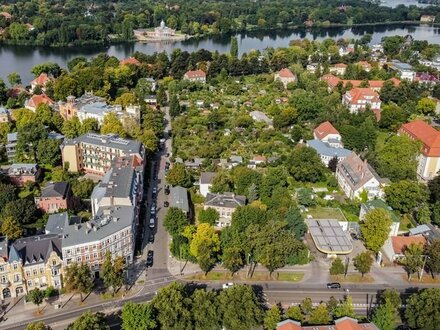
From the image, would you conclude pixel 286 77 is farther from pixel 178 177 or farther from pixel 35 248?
pixel 35 248

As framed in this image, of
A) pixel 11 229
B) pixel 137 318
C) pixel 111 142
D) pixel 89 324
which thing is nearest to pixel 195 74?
pixel 111 142

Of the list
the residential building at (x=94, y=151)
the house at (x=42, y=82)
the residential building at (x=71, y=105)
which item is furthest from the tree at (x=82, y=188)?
the house at (x=42, y=82)

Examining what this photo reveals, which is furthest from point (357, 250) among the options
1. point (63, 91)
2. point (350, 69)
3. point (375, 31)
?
point (375, 31)

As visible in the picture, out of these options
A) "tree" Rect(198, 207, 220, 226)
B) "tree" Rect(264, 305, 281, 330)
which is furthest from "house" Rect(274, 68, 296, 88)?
"tree" Rect(264, 305, 281, 330)

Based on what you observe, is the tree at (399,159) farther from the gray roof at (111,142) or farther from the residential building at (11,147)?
the residential building at (11,147)

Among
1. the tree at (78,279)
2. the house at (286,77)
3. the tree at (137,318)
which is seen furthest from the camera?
the house at (286,77)
